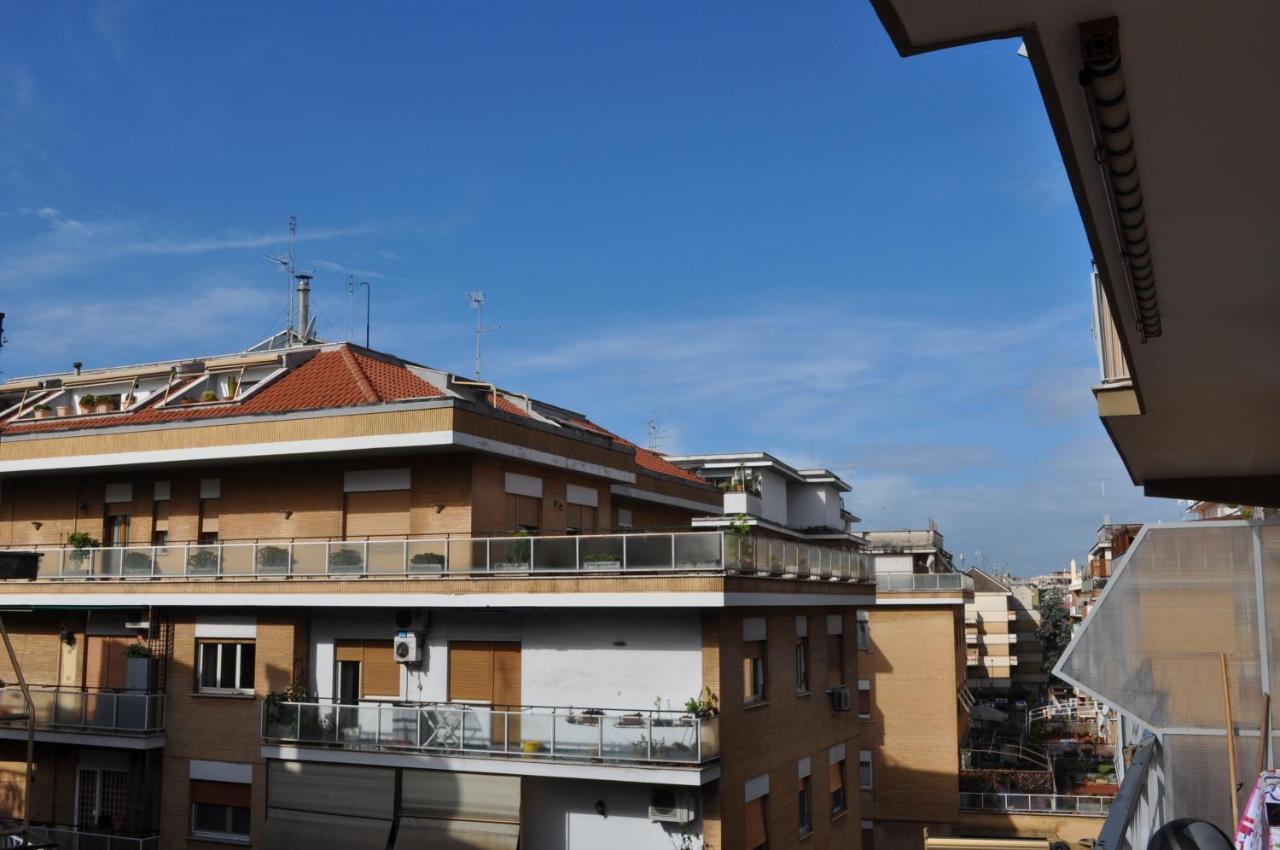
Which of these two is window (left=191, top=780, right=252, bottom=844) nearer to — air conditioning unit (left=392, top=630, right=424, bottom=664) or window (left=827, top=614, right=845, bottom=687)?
air conditioning unit (left=392, top=630, right=424, bottom=664)

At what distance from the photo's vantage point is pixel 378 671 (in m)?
21.8

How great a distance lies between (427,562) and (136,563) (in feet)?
23.0

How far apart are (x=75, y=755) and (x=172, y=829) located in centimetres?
312

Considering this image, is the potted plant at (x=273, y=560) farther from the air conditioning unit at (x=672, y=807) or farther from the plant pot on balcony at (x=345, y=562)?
the air conditioning unit at (x=672, y=807)

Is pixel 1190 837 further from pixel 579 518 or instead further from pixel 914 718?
pixel 914 718

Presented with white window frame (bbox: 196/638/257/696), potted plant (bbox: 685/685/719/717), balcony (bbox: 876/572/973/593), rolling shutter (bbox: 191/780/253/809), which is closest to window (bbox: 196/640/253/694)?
white window frame (bbox: 196/638/257/696)

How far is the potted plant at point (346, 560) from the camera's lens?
2103cm

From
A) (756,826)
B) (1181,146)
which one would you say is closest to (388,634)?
(756,826)

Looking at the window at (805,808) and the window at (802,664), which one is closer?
the window at (805,808)

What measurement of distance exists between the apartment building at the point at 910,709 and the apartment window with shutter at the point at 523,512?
55.2 feet

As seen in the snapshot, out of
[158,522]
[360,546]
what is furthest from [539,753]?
[158,522]

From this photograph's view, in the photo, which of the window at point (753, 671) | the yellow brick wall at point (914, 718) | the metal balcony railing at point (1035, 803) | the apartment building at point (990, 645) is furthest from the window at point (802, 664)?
the apartment building at point (990, 645)

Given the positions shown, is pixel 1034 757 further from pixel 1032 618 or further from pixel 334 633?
pixel 1032 618

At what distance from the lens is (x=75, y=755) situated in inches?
942
